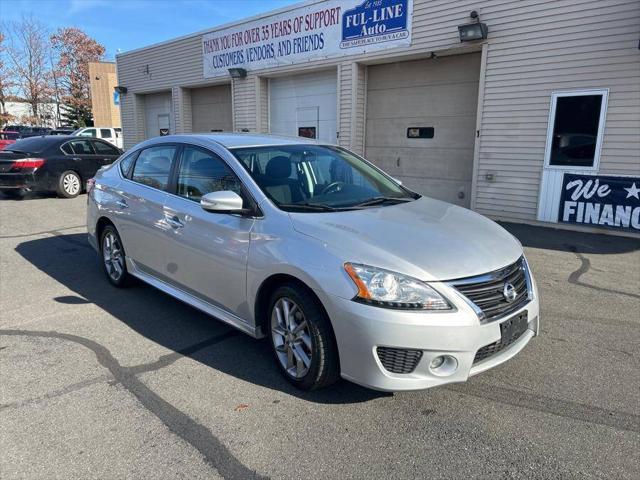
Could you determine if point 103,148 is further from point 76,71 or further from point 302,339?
point 76,71

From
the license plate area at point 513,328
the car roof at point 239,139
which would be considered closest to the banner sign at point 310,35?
the car roof at point 239,139

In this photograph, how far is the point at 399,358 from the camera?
8.59 ft

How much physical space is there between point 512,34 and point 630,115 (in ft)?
8.15

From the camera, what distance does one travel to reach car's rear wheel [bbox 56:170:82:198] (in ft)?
38.9

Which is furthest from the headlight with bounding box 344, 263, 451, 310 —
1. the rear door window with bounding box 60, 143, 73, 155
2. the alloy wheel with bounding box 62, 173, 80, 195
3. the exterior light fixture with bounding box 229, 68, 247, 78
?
the exterior light fixture with bounding box 229, 68, 247, 78

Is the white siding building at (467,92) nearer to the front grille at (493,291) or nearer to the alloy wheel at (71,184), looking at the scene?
the alloy wheel at (71,184)

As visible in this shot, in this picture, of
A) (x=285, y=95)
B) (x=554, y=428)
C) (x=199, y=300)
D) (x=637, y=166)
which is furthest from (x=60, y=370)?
(x=285, y=95)

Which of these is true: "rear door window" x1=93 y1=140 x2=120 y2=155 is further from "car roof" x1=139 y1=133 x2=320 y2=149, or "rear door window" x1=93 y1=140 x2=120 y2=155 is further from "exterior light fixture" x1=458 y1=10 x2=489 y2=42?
"car roof" x1=139 y1=133 x2=320 y2=149

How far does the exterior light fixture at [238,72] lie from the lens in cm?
1342

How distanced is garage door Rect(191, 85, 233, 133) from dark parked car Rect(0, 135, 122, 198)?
3.88 m

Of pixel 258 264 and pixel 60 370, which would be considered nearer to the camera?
pixel 258 264

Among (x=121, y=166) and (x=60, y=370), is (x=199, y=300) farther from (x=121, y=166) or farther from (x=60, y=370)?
(x=121, y=166)

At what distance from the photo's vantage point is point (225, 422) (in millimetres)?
2779

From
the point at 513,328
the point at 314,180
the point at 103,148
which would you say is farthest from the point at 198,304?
the point at 103,148
